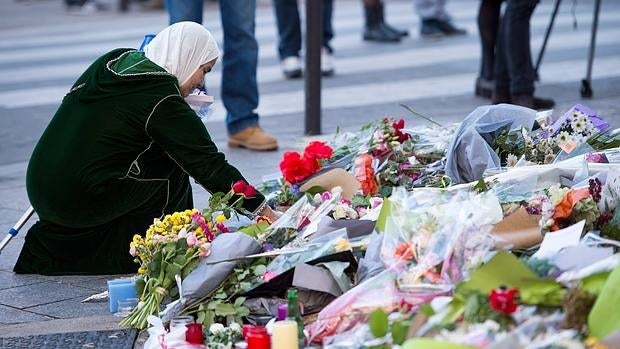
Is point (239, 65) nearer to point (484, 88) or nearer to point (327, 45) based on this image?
point (484, 88)

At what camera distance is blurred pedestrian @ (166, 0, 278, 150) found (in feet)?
20.7

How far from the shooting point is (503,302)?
2854 millimetres

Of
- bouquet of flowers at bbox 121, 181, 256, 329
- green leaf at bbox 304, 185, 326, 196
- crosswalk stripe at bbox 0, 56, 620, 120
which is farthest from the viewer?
crosswalk stripe at bbox 0, 56, 620, 120

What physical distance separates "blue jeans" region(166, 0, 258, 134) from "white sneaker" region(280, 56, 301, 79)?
2.77 metres

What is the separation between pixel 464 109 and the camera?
7707 millimetres

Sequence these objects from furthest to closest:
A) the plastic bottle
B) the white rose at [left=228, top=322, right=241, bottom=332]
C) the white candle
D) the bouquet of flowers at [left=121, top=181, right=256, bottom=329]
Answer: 1. the bouquet of flowers at [left=121, top=181, right=256, bottom=329]
2. the white rose at [left=228, top=322, right=241, bottom=332]
3. the plastic bottle
4. the white candle

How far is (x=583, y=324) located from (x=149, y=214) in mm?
2052

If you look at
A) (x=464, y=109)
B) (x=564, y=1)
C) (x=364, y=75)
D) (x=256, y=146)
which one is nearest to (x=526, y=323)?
(x=256, y=146)

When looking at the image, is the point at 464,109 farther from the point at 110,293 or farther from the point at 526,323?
the point at 526,323

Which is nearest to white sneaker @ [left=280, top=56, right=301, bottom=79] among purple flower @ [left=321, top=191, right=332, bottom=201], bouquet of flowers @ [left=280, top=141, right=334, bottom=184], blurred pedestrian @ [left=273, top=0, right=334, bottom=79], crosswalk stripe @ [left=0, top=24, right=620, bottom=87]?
blurred pedestrian @ [left=273, top=0, right=334, bottom=79]

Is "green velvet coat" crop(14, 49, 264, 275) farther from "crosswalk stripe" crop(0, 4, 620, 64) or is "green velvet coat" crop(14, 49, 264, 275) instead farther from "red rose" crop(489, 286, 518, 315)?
"crosswalk stripe" crop(0, 4, 620, 64)

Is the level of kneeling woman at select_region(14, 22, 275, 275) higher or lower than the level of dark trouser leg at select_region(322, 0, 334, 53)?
higher

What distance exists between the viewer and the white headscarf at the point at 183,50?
14.6 ft

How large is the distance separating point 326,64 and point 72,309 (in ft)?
18.8
